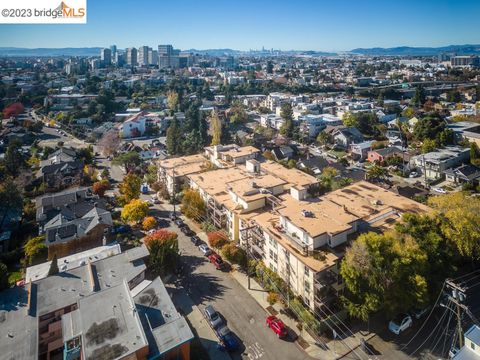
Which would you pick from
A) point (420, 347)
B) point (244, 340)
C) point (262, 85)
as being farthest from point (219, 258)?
point (262, 85)

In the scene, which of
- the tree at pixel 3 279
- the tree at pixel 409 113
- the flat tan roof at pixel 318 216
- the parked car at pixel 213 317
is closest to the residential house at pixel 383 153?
the tree at pixel 409 113

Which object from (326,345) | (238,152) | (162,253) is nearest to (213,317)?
(162,253)

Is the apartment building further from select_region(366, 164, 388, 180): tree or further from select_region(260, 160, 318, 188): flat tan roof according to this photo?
select_region(366, 164, 388, 180): tree

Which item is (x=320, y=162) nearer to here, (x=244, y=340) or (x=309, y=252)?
(x=309, y=252)

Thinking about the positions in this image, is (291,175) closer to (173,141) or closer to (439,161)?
(439,161)

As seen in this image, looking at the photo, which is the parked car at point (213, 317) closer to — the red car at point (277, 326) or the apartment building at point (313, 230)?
the red car at point (277, 326)

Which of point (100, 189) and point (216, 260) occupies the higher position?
point (100, 189)
